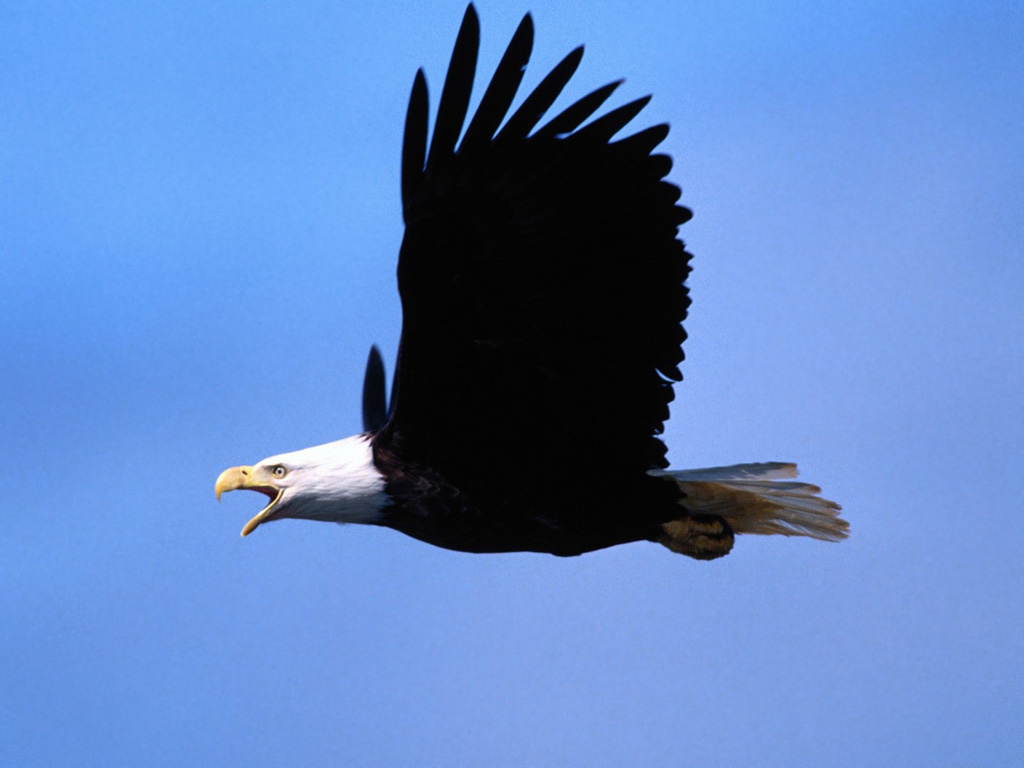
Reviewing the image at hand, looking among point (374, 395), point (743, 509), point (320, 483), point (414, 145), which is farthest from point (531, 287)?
point (374, 395)

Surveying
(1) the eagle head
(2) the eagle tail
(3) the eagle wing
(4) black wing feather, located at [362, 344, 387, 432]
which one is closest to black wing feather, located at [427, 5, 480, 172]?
(3) the eagle wing

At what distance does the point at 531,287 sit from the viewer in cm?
635

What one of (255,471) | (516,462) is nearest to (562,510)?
(516,462)

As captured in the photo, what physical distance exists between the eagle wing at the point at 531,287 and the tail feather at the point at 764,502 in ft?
1.52

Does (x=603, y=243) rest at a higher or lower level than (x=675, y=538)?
higher

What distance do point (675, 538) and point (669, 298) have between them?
127 cm

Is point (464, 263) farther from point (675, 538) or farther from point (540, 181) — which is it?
point (675, 538)

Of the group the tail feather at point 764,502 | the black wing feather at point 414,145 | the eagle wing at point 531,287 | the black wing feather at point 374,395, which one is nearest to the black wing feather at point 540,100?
the eagle wing at point 531,287

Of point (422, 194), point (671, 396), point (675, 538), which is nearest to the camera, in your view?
point (422, 194)

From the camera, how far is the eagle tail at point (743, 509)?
7.20m

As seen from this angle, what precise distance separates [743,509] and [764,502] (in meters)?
0.10

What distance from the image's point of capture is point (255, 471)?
23.1ft

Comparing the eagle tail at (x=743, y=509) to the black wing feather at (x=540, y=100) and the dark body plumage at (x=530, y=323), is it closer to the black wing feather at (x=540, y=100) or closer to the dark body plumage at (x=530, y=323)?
the dark body plumage at (x=530, y=323)

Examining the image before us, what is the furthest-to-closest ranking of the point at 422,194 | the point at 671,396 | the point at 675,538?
the point at 675,538
the point at 671,396
the point at 422,194
